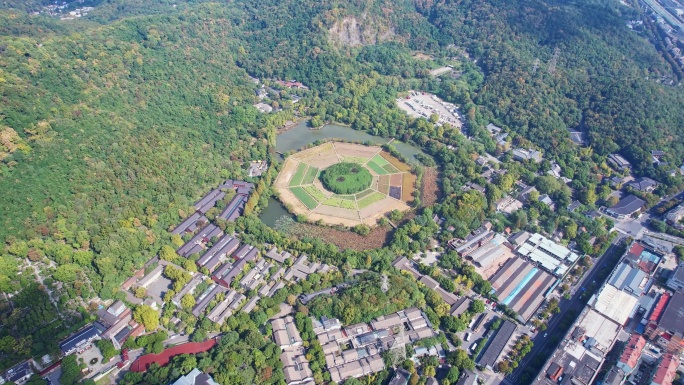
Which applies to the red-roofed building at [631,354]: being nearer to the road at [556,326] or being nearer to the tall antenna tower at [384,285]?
the road at [556,326]

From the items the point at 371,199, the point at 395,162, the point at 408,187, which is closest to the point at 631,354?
the point at 408,187

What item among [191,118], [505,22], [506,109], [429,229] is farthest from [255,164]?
[505,22]

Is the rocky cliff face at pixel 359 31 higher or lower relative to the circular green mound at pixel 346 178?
higher

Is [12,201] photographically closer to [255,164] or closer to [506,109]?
[255,164]

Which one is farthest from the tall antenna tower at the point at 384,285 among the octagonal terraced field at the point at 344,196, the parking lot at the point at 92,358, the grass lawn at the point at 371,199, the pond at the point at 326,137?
the pond at the point at 326,137

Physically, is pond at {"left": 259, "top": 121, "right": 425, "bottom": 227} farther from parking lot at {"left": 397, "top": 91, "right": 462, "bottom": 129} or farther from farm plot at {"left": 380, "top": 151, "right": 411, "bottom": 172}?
parking lot at {"left": 397, "top": 91, "right": 462, "bottom": 129}

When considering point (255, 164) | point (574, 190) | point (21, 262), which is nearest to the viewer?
point (21, 262)
